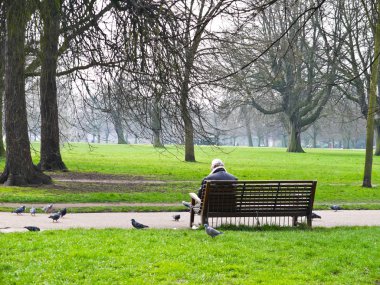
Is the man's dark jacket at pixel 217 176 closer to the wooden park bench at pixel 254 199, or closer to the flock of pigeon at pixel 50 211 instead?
the wooden park bench at pixel 254 199

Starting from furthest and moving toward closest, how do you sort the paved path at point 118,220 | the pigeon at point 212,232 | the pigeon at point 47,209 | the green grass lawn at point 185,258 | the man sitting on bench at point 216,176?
1. the pigeon at point 47,209
2. the paved path at point 118,220
3. the man sitting on bench at point 216,176
4. the pigeon at point 212,232
5. the green grass lawn at point 185,258

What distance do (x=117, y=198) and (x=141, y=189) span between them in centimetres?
308

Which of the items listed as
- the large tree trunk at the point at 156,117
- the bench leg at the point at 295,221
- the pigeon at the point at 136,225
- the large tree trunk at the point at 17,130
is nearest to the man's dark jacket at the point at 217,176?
the pigeon at the point at 136,225

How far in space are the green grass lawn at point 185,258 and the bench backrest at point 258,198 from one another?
734 mm

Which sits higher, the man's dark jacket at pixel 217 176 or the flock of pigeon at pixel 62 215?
the man's dark jacket at pixel 217 176

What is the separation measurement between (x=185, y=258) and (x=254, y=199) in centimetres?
325

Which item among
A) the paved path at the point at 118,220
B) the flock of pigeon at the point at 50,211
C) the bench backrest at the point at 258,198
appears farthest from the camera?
the flock of pigeon at the point at 50,211

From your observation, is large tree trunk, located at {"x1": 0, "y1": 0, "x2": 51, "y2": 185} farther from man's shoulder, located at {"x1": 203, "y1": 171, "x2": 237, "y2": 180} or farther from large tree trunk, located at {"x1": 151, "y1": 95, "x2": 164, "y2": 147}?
man's shoulder, located at {"x1": 203, "y1": 171, "x2": 237, "y2": 180}

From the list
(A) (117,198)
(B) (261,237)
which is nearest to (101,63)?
(B) (261,237)

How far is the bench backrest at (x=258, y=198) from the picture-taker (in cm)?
1009

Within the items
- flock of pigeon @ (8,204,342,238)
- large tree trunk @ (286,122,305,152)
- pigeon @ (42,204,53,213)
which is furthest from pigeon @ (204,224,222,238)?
large tree trunk @ (286,122,305,152)

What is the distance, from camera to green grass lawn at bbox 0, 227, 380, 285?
6.46 metres

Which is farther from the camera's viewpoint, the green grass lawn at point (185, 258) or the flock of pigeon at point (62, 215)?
the flock of pigeon at point (62, 215)

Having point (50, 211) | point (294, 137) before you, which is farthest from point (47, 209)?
point (294, 137)
